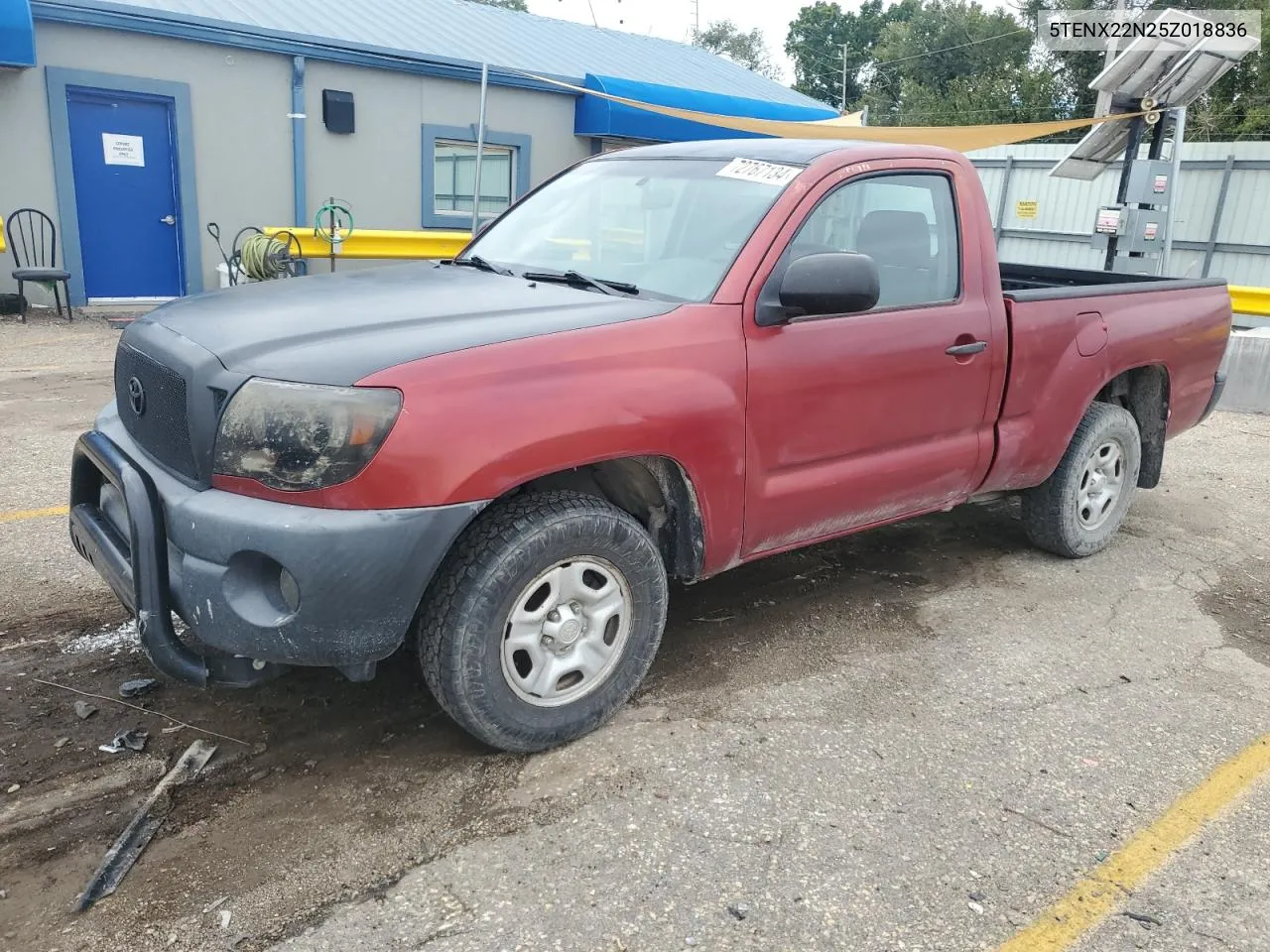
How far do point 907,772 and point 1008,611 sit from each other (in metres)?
1.54

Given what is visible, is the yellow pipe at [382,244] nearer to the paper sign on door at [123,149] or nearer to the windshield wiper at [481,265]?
the paper sign on door at [123,149]

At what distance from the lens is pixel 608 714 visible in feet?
10.5

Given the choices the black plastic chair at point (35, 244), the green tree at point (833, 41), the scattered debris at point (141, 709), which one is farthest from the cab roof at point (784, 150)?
the green tree at point (833, 41)

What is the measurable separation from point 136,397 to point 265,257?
8685 millimetres

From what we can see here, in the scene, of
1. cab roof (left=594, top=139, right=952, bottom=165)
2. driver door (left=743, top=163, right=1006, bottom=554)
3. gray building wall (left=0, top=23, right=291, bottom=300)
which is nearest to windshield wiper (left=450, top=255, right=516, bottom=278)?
cab roof (left=594, top=139, right=952, bottom=165)

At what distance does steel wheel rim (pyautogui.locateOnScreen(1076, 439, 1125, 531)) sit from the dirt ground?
257mm

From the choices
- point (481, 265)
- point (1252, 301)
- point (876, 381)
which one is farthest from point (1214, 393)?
point (1252, 301)

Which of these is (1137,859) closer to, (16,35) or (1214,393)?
(1214,393)

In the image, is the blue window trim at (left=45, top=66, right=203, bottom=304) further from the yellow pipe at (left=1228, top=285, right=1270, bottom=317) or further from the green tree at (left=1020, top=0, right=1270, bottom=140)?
the green tree at (left=1020, top=0, right=1270, bottom=140)

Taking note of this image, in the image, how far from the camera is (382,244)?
494 inches

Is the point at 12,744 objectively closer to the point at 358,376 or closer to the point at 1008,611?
the point at 358,376

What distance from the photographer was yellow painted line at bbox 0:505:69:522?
4.84 metres

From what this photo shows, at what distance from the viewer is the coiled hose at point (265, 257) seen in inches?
436

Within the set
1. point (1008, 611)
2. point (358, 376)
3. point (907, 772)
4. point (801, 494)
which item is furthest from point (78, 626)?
point (1008, 611)
